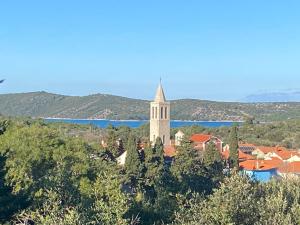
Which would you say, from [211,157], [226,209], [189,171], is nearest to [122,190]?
[226,209]

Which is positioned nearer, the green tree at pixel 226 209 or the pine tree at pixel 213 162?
the green tree at pixel 226 209

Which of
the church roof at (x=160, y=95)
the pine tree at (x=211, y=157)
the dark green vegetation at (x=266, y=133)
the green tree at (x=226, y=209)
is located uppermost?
the church roof at (x=160, y=95)

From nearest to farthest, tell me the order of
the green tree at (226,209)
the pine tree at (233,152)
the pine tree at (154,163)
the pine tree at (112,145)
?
1. the green tree at (226,209)
2. the pine tree at (154,163)
3. the pine tree at (233,152)
4. the pine tree at (112,145)

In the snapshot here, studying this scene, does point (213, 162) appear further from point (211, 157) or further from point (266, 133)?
point (266, 133)

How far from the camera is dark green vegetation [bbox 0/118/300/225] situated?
1808cm

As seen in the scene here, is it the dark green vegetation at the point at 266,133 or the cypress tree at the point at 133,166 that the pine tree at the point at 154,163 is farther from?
the dark green vegetation at the point at 266,133

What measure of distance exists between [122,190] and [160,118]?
134ft

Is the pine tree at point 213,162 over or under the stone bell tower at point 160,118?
under

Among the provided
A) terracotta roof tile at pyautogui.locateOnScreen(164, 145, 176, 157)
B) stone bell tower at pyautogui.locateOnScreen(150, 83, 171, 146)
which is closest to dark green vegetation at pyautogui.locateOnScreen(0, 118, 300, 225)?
terracotta roof tile at pyautogui.locateOnScreen(164, 145, 176, 157)

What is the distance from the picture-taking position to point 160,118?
68562 mm

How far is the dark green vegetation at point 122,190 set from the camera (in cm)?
1808

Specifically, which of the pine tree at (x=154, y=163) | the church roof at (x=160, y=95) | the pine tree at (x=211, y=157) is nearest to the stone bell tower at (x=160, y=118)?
the church roof at (x=160, y=95)

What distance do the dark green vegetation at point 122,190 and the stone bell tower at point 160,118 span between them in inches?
891

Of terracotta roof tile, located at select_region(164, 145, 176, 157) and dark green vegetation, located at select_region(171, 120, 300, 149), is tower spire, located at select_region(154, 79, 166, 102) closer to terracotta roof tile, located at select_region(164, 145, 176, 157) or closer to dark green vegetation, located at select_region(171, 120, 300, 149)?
terracotta roof tile, located at select_region(164, 145, 176, 157)
